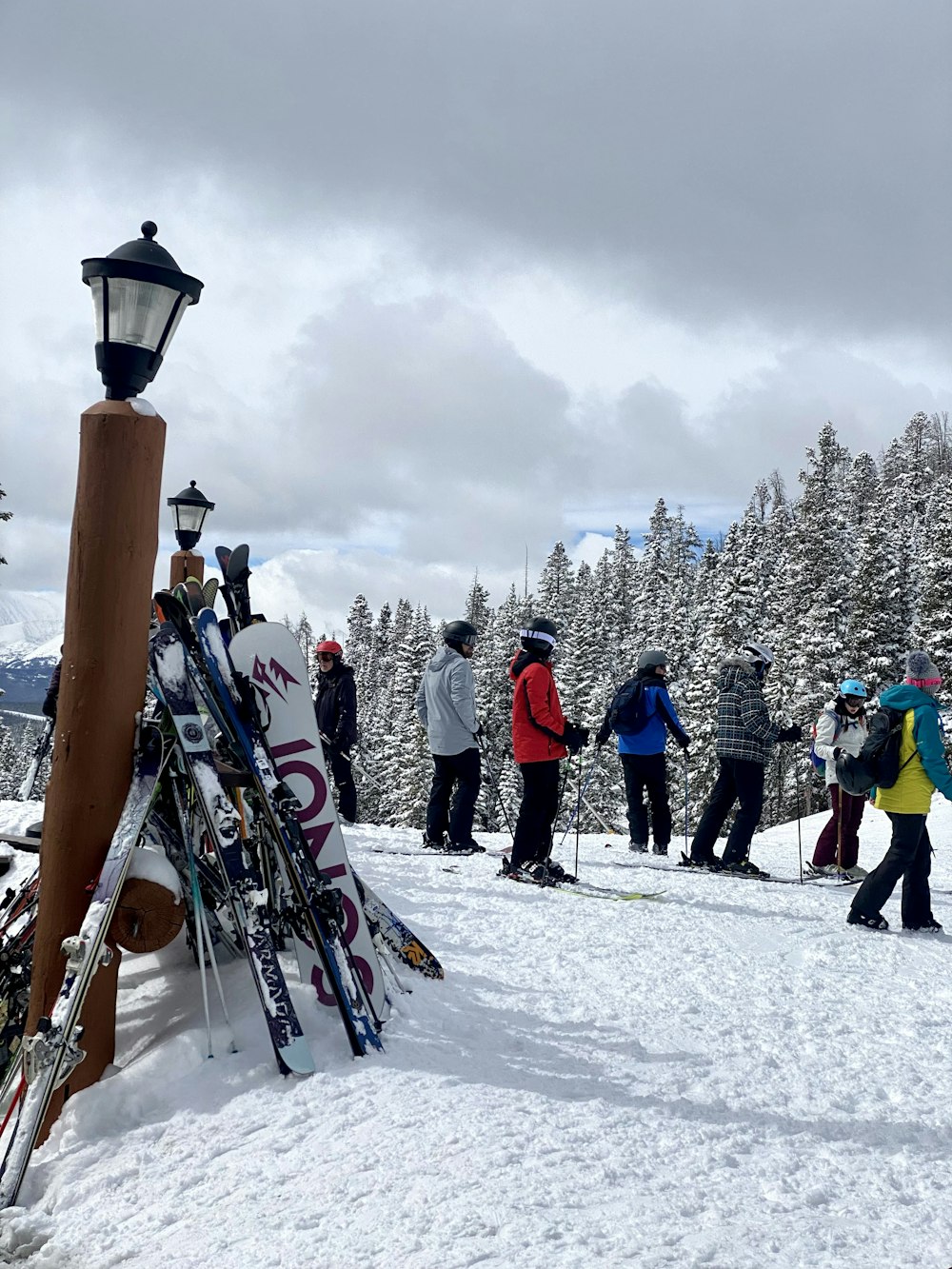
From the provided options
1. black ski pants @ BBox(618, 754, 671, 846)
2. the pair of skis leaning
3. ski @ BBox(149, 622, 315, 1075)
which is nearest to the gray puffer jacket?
black ski pants @ BBox(618, 754, 671, 846)

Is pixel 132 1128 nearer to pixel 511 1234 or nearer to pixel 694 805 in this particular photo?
pixel 511 1234

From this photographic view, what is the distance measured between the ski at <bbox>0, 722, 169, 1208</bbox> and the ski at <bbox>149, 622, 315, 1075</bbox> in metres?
0.15

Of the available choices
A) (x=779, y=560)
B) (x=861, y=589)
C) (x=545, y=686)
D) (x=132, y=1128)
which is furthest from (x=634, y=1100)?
(x=779, y=560)

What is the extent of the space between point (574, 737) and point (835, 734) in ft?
11.9

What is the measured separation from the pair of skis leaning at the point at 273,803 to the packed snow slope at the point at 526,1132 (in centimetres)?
18

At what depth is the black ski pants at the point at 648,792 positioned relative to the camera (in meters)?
9.52

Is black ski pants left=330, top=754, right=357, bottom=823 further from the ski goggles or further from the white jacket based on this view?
the white jacket

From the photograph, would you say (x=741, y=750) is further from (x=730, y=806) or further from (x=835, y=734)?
(x=835, y=734)

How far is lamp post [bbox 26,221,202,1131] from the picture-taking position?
340 cm

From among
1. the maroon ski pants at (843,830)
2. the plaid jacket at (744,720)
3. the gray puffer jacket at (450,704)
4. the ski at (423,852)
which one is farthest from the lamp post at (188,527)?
the maroon ski pants at (843,830)

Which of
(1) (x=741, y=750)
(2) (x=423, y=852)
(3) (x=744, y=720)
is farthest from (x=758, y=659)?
(2) (x=423, y=852)

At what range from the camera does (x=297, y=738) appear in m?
4.19

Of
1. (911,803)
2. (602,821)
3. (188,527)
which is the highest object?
(188,527)

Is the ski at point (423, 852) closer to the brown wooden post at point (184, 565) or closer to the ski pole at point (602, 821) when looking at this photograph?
the brown wooden post at point (184, 565)
